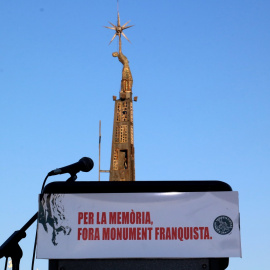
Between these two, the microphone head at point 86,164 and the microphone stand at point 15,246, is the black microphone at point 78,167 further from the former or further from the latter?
the microphone stand at point 15,246

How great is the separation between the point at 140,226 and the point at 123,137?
34828mm

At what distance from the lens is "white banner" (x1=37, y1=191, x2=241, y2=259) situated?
4094 mm

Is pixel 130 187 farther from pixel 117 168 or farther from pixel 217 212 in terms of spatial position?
pixel 117 168

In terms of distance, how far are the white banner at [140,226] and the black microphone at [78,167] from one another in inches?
15.6

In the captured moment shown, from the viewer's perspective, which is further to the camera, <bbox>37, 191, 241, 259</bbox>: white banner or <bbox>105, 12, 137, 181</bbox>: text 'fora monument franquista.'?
<bbox>105, 12, 137, 181</bbox>: text 'fora monument franquista.'

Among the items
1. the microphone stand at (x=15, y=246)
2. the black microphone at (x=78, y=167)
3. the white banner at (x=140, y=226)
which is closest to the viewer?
the white banner at (x=140, y=226)

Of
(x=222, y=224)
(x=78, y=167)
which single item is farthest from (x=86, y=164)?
(x=222, y=224)

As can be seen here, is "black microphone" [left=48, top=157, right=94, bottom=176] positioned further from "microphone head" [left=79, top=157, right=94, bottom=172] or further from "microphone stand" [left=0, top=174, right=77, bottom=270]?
"microphone stand" [left=0, top=174, right=77, bottom=270]

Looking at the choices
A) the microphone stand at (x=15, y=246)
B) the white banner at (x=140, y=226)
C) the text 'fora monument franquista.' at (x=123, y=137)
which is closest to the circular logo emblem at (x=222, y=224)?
the white banner at (x=140, y=226)

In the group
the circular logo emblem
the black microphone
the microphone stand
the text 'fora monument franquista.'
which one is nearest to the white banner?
the circular logo emblem

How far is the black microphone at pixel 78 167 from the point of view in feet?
15.0

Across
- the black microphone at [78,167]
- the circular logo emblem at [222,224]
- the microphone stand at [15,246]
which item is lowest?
the microphone stand at [15,246]

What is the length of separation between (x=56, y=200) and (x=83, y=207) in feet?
0.62

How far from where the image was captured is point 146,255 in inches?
160
